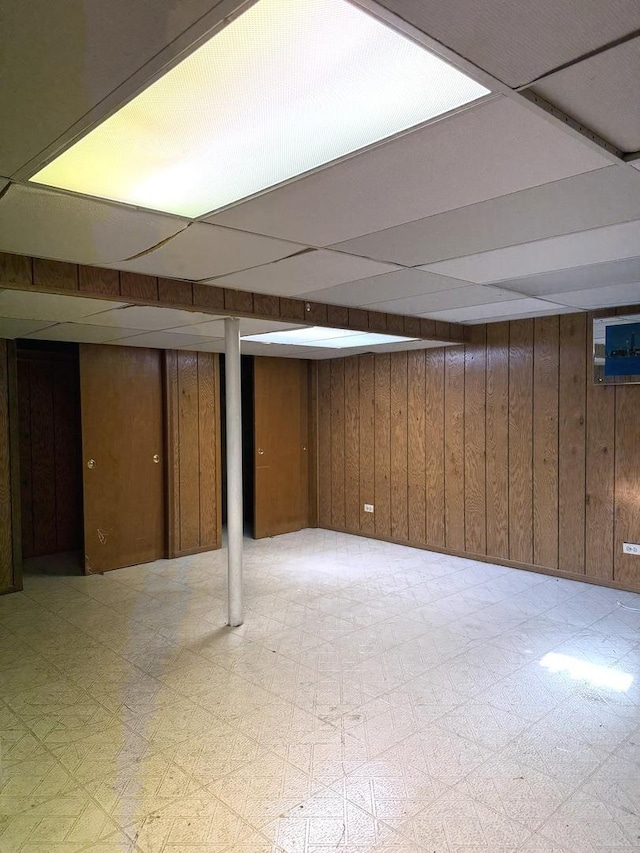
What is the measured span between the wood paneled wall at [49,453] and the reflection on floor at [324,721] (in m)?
1.63

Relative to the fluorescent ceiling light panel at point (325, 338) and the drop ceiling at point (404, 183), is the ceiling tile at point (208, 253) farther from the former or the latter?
the fluorescent ceiling light panel at point (325, 338)

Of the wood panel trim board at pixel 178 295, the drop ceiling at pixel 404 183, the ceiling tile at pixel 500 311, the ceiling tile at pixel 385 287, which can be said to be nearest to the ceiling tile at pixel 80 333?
the drop ceiling at pixel 404 183

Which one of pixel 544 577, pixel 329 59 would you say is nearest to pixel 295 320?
pixel 329 59

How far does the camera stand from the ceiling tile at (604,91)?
1.17 m

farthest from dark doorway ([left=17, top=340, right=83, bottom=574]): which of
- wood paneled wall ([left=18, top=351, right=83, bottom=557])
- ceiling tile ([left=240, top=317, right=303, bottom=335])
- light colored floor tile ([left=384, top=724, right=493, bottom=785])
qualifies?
light colored floor tile ([left=384, top=724, right=493, bottom=785])

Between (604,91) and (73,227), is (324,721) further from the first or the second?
(604,91)

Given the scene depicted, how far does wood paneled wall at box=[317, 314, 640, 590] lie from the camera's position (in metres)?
4.69

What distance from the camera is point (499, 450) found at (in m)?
5.39

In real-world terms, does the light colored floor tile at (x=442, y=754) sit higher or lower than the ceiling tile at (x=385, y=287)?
lower

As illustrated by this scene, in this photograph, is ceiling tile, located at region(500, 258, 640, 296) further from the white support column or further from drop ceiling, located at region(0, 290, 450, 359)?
the white support column

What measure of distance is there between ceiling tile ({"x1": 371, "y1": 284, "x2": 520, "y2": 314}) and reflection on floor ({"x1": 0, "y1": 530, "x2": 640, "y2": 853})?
2263 millimetres

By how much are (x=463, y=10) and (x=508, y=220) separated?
1.25 meters

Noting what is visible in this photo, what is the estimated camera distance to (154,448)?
5812 millimetres

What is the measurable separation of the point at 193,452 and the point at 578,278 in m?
4.11
